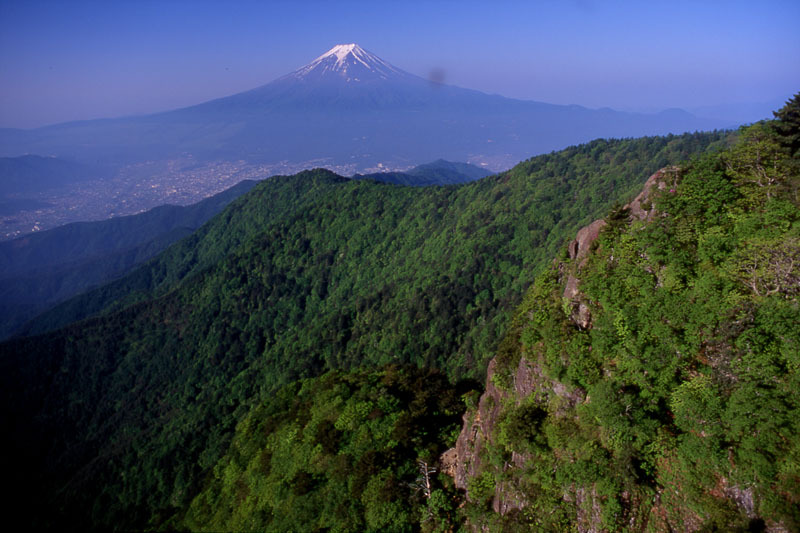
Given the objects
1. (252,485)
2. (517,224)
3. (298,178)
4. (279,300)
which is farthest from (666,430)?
(298,178)

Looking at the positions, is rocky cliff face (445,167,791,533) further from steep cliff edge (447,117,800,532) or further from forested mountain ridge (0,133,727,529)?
forested mountain ridge (0,133,727,529)

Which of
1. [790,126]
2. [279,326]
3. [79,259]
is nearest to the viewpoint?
[790,126]

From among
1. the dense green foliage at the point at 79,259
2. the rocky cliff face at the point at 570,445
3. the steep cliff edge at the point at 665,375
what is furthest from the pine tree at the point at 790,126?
the dense green foliage at the point at 79,259

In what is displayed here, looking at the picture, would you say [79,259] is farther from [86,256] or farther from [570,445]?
[570,445]

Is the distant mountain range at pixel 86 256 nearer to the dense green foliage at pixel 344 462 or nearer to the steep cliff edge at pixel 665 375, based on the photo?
the dense green foliage at pixel 344 462

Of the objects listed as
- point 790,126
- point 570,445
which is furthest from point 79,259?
point 790,126

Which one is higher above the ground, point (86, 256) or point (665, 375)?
point (665, 375)
